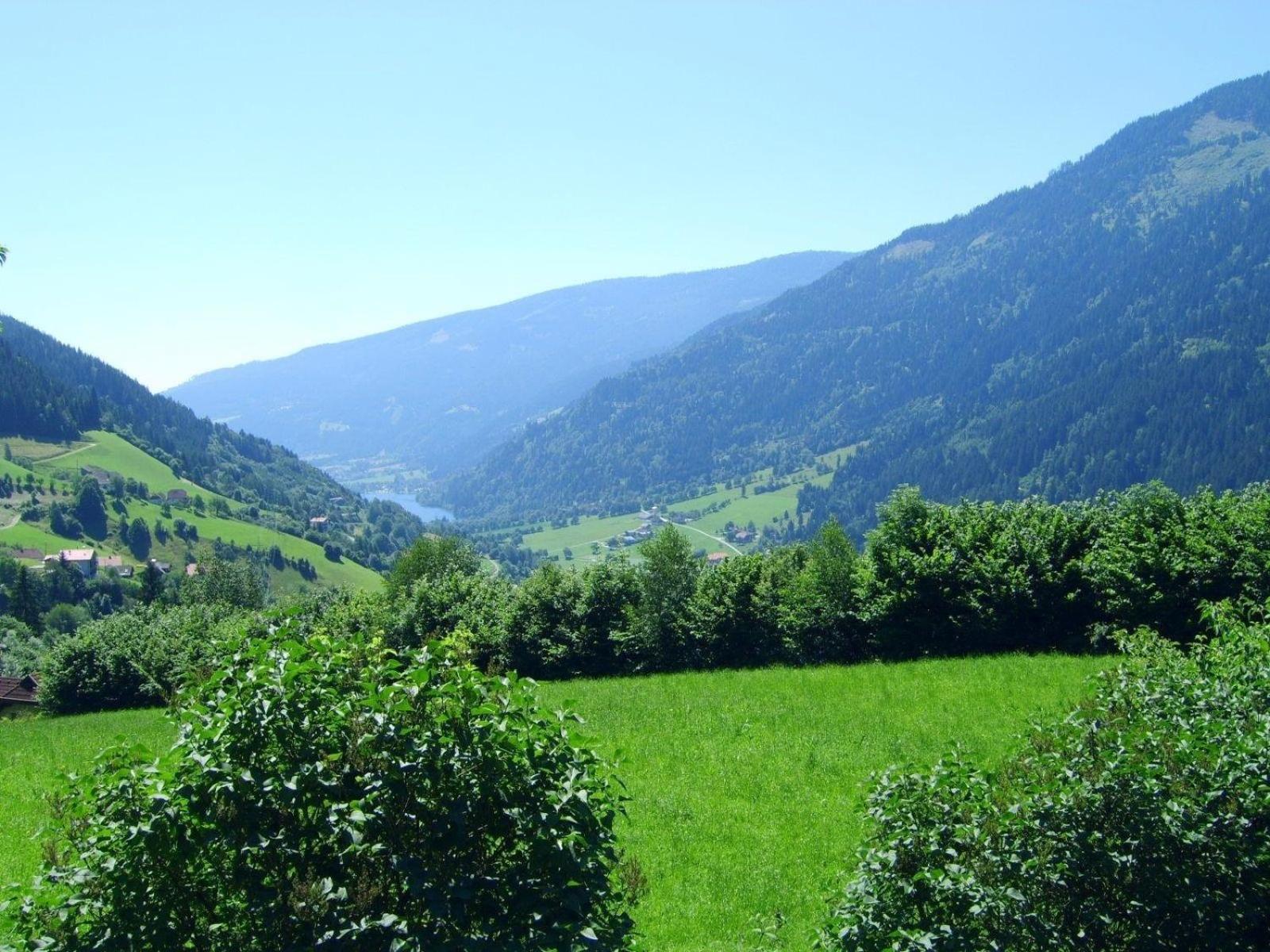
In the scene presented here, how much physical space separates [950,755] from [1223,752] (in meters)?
2.21

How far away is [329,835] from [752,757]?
45.3ft

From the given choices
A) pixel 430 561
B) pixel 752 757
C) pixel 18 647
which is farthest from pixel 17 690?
pixel 752 757

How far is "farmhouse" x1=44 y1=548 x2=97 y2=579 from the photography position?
151m

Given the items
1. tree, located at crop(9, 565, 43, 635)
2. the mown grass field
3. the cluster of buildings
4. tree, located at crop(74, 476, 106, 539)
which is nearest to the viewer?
the mown grass field

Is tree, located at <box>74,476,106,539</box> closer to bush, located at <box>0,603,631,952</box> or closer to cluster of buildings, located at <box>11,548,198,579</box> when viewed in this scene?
cluster of buildings, located at <box>11,548,198,579</box>

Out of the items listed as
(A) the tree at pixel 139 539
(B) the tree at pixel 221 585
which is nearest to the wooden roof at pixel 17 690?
(B) the tree at pixel 221 585

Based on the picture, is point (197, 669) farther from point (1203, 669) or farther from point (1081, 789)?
point (1203, 669)

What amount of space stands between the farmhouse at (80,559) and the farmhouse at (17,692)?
3258 inches

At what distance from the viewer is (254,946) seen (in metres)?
5.89

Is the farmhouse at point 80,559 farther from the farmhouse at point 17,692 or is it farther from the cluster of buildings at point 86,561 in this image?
the farmhouse at point 17,692

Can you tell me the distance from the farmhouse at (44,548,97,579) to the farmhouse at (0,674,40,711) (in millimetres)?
82759

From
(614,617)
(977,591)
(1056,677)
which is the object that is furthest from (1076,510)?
(614,617)

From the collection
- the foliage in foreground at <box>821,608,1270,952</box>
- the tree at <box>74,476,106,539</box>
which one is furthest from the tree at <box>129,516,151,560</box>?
the foliage in foreground at <box>821,608,1270,952</box>

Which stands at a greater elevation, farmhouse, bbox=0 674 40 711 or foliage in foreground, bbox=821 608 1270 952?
foliage in foreground, bbox=821 608 1270 952
